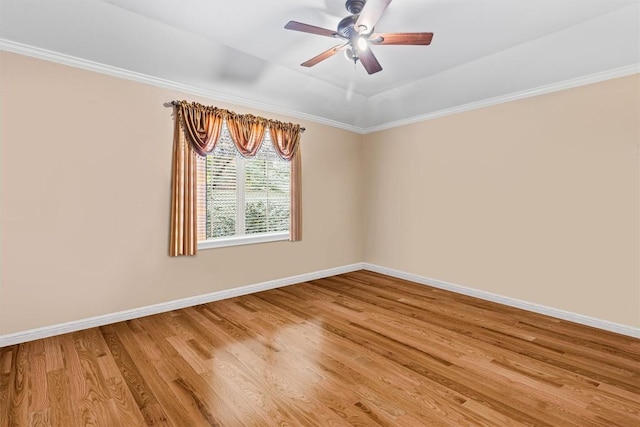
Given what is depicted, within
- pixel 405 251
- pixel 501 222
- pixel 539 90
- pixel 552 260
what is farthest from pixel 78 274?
pixel 539 90

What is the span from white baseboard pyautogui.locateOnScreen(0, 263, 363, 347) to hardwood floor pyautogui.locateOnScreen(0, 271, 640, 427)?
93 millimetres

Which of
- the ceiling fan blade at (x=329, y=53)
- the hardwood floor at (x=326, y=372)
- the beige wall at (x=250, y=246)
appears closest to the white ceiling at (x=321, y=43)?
the beige wall at (x=250, y=246)

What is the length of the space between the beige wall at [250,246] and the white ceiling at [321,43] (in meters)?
0.25

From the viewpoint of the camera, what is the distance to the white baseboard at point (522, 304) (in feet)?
10.4

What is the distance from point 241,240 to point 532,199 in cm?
370

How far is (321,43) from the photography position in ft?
10.9

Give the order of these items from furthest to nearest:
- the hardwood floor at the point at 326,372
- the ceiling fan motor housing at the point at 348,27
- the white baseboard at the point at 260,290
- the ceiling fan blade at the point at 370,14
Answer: the white baseboard at the point at 260,290
the ceiling fan motor housing at the point at 348,27
the ceiling fan blade at the point at 370,14
the hardwood floor at the point at 326,372

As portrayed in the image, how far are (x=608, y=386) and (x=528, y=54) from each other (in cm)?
309

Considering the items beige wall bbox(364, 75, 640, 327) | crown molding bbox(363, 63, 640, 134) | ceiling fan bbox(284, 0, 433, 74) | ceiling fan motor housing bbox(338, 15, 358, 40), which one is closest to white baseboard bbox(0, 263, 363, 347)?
beige wall bbox(364, 75, 640, 327)

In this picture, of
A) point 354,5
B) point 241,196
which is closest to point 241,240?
point 241,196

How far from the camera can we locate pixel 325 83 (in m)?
4.33

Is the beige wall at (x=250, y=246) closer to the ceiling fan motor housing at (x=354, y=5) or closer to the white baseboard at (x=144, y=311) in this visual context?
the white baseboard at (x=144, y=311)

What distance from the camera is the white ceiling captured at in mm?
2688

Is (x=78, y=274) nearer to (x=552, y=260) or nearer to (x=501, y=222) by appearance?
(x=501, y=222)
